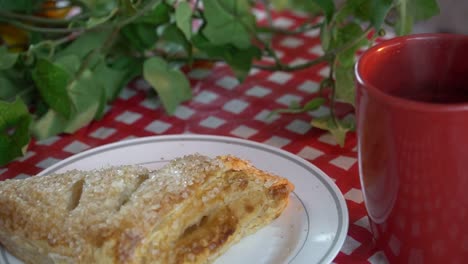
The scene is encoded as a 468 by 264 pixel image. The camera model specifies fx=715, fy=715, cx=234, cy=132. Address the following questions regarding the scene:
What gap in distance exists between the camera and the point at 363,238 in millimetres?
701

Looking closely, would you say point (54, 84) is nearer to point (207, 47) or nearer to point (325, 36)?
point (207, 47)

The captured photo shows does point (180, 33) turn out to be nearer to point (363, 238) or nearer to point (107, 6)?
point (107, 6)

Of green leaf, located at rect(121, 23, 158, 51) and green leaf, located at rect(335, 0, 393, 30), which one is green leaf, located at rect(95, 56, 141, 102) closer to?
green leaf, located at rect(121, 23, 158, 51)

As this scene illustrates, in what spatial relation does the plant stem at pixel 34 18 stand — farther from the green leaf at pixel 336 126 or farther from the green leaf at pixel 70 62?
the green leaf at pixel 336 126

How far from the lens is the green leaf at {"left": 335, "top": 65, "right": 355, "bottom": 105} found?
2.91 feet

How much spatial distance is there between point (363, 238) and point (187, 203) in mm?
184

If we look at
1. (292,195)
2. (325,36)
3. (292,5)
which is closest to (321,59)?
(325,36)

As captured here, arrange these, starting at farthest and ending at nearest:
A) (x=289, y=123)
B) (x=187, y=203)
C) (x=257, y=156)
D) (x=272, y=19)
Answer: (x=272, y=19) → (x=289, y=123) → (x=257, y=156) → (x=187, y=203)

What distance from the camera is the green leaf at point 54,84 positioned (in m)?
0.89

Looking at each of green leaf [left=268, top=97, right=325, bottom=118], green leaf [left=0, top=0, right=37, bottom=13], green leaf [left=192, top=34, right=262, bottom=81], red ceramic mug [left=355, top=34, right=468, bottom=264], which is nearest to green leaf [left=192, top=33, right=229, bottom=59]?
green leaf [left=192, top=34, right=262, bottom=81]

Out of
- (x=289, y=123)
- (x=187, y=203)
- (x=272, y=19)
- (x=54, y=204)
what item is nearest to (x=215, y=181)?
(x=187, y=203)

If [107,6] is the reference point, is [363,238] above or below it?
below

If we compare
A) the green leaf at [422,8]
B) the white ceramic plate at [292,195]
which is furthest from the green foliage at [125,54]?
the white ceramic plate at [292,195]

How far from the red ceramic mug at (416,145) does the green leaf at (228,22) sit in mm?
344
